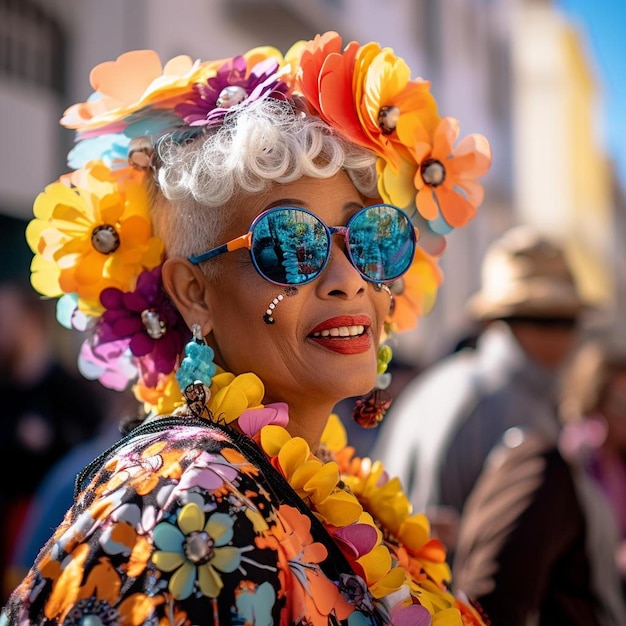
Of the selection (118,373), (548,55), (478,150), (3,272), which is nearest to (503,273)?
(478,150)

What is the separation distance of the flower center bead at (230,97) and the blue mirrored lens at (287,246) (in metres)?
0.27

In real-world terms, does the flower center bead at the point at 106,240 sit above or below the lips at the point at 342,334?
above

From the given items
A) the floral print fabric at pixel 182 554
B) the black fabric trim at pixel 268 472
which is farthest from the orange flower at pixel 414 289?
the floral print fabric at pixel 182 554

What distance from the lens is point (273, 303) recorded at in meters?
2.03

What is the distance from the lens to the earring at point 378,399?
243cm

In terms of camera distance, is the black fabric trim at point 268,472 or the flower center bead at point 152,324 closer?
the black fabric trim at point 268,472

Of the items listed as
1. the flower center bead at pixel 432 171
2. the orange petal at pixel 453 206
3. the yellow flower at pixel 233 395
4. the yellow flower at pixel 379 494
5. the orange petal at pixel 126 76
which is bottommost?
the yellow flower at pixel 379 494

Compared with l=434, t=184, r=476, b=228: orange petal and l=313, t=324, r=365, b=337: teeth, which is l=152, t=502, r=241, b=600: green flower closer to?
l=313, t=324, r=365, b=337: teeth

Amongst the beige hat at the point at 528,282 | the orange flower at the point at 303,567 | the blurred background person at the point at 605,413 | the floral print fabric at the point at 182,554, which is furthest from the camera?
the blurred background person at the point at 605,413

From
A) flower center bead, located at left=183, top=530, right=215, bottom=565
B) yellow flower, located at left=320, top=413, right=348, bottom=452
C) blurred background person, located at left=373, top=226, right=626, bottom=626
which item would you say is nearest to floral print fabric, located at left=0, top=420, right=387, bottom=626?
flower center bead, located at left=183, top=530, right=215, bottom=565

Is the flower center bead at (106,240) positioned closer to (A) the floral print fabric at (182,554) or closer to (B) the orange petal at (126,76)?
(B) the orange petal at (126,76)

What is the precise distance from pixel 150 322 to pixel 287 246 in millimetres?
375

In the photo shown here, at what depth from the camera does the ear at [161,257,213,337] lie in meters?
2.11

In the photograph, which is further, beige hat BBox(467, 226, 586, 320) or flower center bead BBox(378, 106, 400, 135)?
beige hat BBox(467, 226, 586, 320)
